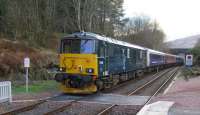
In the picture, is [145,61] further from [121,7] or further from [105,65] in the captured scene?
[121,7]

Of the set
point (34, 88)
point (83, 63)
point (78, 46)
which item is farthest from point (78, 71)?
point (34, 88)

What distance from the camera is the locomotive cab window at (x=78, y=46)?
19391 millimetres

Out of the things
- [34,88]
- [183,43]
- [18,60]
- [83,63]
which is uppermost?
[183,43]

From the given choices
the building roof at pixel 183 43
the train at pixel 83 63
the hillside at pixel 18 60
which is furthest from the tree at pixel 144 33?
the train at pixel 83 63

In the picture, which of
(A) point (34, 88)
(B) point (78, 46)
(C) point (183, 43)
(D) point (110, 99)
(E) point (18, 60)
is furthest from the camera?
(C) point (183, 43)

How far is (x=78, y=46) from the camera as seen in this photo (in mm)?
19688

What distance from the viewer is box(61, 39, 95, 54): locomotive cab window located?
1939cm

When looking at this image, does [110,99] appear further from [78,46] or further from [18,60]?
[18,60]

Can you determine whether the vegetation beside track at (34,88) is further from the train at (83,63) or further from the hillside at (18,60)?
the hillside at (18,60)

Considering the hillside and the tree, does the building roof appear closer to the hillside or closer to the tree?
the tree

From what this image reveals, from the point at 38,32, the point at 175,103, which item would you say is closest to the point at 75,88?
the point at 175,103

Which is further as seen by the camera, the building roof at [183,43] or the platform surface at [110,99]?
the building roof at [183,43]

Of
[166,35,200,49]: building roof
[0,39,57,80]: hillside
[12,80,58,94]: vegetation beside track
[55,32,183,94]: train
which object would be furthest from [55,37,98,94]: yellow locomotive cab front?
[166,35,200,49]: building roof

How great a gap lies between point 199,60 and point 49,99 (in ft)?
102
